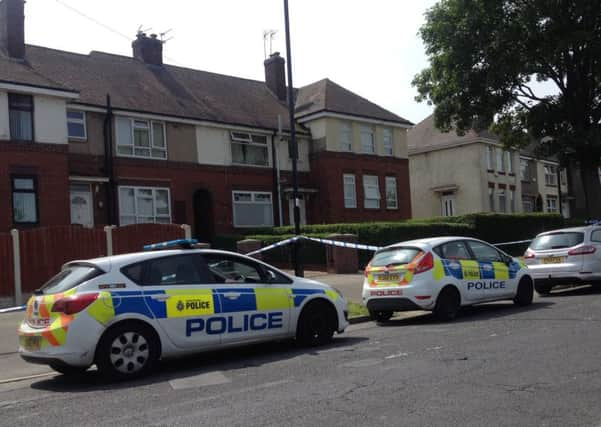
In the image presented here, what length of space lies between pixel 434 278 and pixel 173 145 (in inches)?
718

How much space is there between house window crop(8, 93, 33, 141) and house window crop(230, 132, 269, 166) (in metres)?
9.32

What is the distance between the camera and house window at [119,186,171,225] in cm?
2558

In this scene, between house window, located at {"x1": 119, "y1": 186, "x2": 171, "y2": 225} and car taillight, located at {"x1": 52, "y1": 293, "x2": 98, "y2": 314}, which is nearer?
car taillight, located at {"x1": 52, "y1": 293, "x2": 98, "y2": 314}

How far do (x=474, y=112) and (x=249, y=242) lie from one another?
40.6ft

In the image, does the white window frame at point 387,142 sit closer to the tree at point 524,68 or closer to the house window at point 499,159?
the tree at point 524,68

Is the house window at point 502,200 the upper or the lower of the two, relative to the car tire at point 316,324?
upper

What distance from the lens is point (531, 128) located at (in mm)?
28781

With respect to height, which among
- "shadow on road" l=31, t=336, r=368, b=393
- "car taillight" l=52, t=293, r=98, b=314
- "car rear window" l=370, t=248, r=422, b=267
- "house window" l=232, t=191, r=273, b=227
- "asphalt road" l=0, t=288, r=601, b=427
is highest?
"house window" l=232, t=191, r=273, b=227

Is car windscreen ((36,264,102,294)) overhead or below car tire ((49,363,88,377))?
overhead

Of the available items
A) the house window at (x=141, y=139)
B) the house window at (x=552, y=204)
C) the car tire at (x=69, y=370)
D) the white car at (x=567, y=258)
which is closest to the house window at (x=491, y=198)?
the house window at (x=552, y=204)

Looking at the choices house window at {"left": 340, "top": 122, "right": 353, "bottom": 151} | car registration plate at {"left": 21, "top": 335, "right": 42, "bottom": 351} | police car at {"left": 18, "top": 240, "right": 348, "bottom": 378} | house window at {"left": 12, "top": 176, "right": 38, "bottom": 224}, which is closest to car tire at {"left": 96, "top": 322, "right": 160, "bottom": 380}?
police car at {"left": 18, "top": 240, "right": 348, "bottom": 378}

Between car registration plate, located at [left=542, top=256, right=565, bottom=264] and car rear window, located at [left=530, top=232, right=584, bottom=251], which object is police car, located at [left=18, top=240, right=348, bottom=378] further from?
car rear window, located at [left=530, top=232, right=584, bottom=251]

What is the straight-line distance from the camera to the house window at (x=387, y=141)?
3550cm

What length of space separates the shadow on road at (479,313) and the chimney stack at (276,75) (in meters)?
23.7
